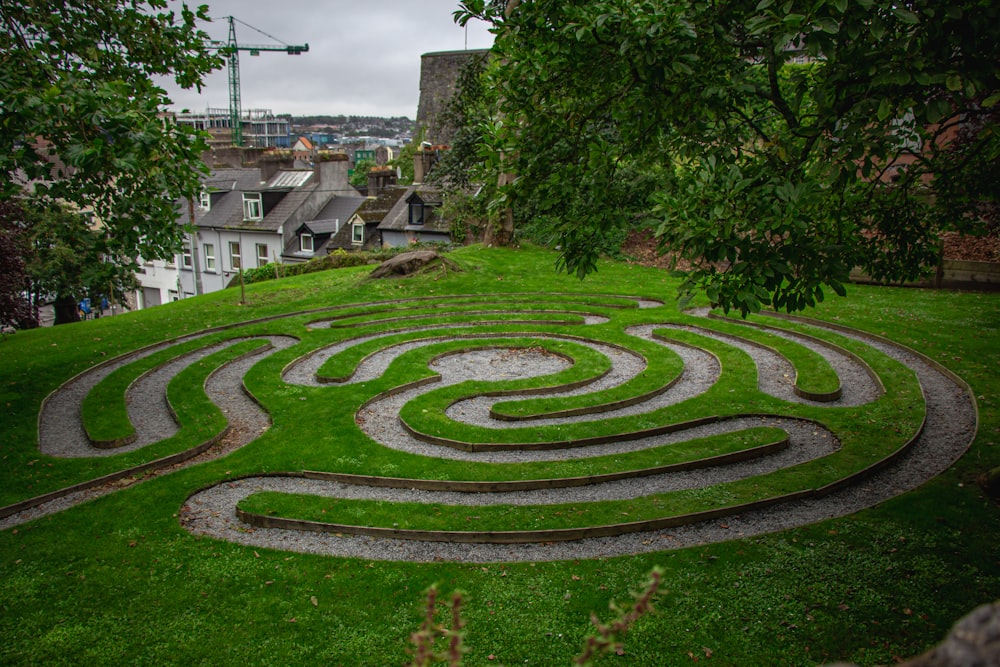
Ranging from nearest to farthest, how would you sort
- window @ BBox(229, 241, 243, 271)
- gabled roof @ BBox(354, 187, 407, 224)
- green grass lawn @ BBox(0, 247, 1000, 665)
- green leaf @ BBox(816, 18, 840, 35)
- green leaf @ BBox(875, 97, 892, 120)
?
green leaf @ BBox(816, 18, 840, 35) → green leaf @ BBox(875, 97, 892, 120) → green grass lawn @ BBox(0, 247, 1000, 665) → gabled roof @ BBox(354, 187, 407, 224) → window @ BBox(229, 241, 243, 271)

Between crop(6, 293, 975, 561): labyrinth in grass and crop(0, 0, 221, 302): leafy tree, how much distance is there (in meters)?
4.82

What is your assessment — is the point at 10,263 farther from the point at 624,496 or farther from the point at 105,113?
the point at 624,496

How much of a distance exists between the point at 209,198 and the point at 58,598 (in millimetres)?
56765

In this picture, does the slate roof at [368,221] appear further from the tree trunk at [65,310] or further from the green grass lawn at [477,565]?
the green grass lawn at [477,565]

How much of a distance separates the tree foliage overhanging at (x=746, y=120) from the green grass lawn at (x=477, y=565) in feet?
13.1

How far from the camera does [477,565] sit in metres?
10.3

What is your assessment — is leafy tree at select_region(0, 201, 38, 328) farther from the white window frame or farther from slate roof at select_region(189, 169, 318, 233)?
the white window frame

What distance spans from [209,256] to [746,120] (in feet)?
184

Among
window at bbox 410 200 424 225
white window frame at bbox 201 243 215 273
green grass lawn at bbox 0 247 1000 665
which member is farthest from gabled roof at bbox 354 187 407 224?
green grass lawn at bbox 0 247 1000 665

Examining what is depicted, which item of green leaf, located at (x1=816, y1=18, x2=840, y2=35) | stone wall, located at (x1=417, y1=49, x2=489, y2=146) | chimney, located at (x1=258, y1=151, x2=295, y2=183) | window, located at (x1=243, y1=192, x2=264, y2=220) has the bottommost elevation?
green leaf, located at (x1=816, y1=18, x2=840, y2=35)

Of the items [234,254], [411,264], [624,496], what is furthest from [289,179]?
[624,496]

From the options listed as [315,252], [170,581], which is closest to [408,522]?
[170,581]

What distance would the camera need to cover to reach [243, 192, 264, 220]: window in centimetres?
5595

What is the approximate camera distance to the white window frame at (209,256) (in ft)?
191
